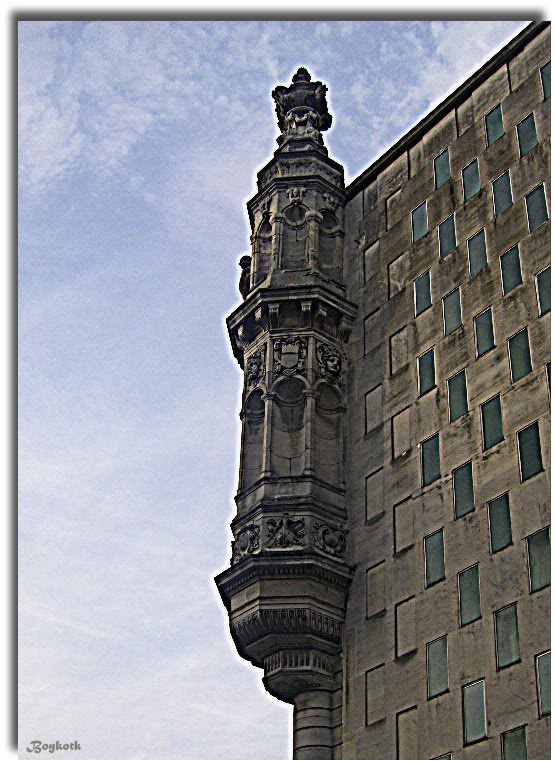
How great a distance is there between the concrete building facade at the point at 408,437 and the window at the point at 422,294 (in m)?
0.11

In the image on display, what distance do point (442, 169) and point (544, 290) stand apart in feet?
33.4

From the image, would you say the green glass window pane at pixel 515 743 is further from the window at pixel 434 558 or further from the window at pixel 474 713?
the window at pixel 434 558

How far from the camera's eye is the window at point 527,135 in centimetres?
4234

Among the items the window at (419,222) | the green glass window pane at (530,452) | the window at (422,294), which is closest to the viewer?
the green glass window pane at (530,452)

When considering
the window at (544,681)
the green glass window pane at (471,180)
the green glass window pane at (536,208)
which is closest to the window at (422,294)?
the green glass window pane at (471,180)

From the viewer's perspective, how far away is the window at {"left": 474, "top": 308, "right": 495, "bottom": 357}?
39.9 m

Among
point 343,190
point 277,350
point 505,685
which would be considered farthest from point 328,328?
point 505,685

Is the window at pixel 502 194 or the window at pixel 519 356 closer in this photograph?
the window at pixel 519 356

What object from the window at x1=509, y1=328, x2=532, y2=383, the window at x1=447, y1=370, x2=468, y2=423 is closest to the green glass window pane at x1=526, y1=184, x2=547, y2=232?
the window at x1=509, y1=328, x2=532, y2=383

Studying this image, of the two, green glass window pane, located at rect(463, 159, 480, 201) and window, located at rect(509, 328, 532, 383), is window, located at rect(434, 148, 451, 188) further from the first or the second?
window, located at rect(509, 328, 532, 383)

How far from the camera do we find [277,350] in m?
45.4

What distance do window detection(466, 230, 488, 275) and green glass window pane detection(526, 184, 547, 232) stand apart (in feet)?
7.22

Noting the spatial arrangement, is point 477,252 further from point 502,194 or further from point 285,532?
point 285,532

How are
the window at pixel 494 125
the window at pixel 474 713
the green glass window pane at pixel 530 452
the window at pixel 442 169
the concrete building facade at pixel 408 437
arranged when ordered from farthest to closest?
the window at pixel 442 169
the window at pixel 494 125
the green glass window pane at pixel 530 452
the concrete building facade at pixel 408 437
the window at pixel 474 713
